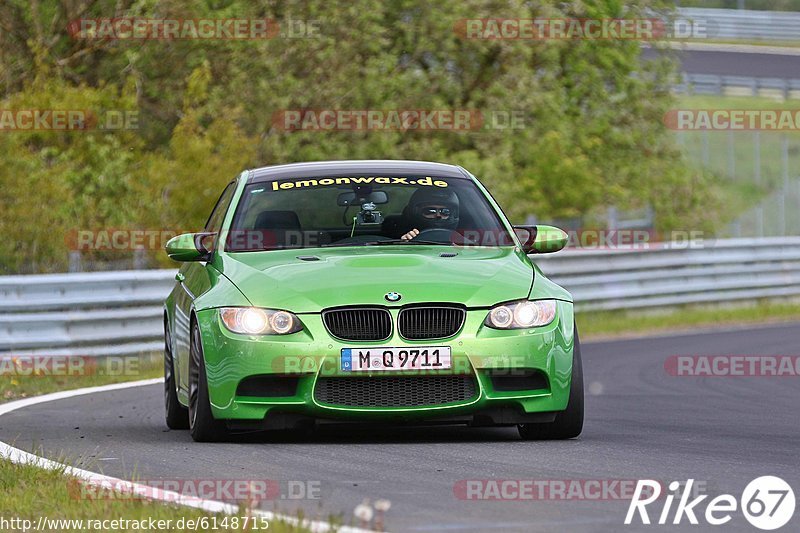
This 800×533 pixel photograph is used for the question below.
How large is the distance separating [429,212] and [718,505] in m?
3.87

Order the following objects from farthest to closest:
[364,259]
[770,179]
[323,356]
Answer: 1. [770,179]
2. [364,259]
3. [323,356]

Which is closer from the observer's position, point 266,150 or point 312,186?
point 312,186

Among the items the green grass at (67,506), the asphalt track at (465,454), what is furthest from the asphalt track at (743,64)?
the green grass at (67,506)

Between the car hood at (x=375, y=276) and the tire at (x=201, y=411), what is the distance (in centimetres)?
42

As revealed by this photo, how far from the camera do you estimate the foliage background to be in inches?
843

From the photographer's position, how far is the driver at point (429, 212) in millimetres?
9891

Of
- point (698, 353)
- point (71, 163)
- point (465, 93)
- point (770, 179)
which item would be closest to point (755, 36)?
point (770, 179)

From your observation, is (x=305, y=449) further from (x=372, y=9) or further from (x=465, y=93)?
(x=465, y=93)

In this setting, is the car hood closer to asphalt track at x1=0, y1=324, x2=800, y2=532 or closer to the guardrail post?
asphalt track at x1=0, y1=324, x2=800, y2=532

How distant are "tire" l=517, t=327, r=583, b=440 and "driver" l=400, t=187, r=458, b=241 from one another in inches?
53.2

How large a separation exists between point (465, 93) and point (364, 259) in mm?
22095

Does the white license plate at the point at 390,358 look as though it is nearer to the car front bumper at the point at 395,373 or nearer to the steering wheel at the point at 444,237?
the car front bumper at the point at 395,373

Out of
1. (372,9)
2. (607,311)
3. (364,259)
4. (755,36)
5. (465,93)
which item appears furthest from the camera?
(755,36)

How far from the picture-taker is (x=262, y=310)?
28.3 feet
